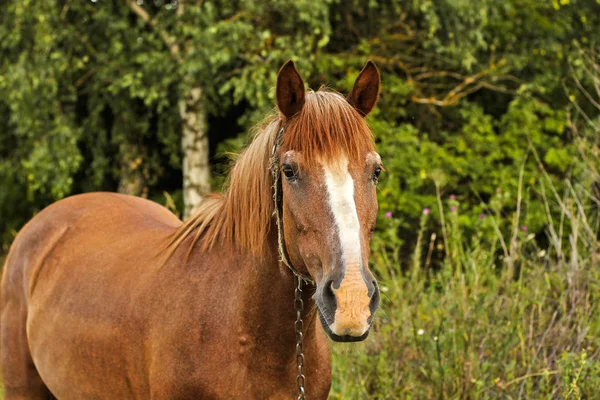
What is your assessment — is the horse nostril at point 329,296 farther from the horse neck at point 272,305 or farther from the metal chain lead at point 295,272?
the horse neck at point 272,305

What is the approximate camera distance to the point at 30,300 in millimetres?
3361

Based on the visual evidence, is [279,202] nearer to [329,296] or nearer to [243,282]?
[243,282]

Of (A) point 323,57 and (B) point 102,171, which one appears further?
(B) point 102,171

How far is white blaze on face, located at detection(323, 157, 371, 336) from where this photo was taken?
1.89m

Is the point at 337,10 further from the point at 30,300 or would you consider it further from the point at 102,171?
the point at 30,300

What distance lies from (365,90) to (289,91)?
0.95ft

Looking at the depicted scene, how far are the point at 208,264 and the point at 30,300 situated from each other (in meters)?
1.28

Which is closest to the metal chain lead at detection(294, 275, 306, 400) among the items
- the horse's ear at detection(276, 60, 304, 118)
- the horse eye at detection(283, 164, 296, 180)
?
the horse eye at detection(283, 164, 296, 180)

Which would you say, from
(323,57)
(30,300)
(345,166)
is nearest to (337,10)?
(323,57)

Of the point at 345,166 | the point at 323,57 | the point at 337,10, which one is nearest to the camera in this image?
the point at 345,166

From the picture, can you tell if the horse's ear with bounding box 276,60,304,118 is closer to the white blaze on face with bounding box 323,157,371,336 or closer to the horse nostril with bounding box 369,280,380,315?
the white blaze on face with bounding box 323,157,371,336

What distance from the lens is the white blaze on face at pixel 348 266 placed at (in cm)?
189

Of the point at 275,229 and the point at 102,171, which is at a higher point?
the point at 275,229

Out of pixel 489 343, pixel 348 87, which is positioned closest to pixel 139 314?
pixel 489 343
